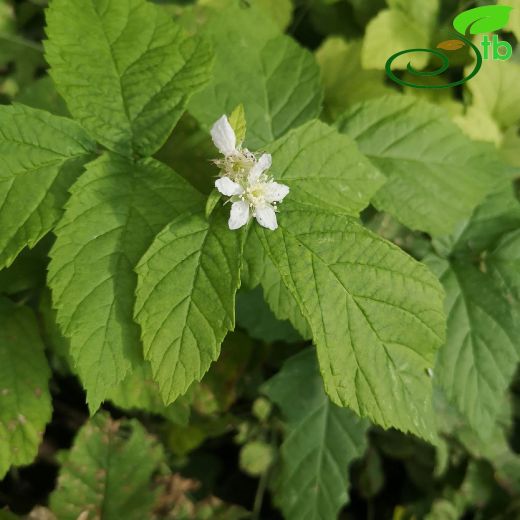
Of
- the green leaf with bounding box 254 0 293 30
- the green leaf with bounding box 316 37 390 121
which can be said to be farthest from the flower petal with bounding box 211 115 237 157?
the green leaf with bounding box 254 0 293 30

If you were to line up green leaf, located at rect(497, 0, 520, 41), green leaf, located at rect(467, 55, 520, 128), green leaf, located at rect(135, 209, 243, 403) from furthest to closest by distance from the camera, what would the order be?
green leaf, located at rect(467, 55, 520, 128) → green leaf, located at rect(497, 0, 520, 41) → green leaf, located at rect(135, 209, 243, 403)

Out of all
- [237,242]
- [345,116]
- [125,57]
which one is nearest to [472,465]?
[345,116]

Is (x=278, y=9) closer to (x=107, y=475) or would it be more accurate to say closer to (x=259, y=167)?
(x=259, y=167)

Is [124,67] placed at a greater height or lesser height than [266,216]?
greater

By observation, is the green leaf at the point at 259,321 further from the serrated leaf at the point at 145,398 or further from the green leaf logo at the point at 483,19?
the green leaf logo at the point at 483,19

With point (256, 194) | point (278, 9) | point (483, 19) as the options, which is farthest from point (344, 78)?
point (256, 194)

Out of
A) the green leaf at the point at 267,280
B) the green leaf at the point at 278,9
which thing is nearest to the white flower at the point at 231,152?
the green leaf at the point at 267,280

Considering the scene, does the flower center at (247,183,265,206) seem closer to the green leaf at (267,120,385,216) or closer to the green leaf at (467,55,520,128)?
the green leaf at (267,120,385,216)
